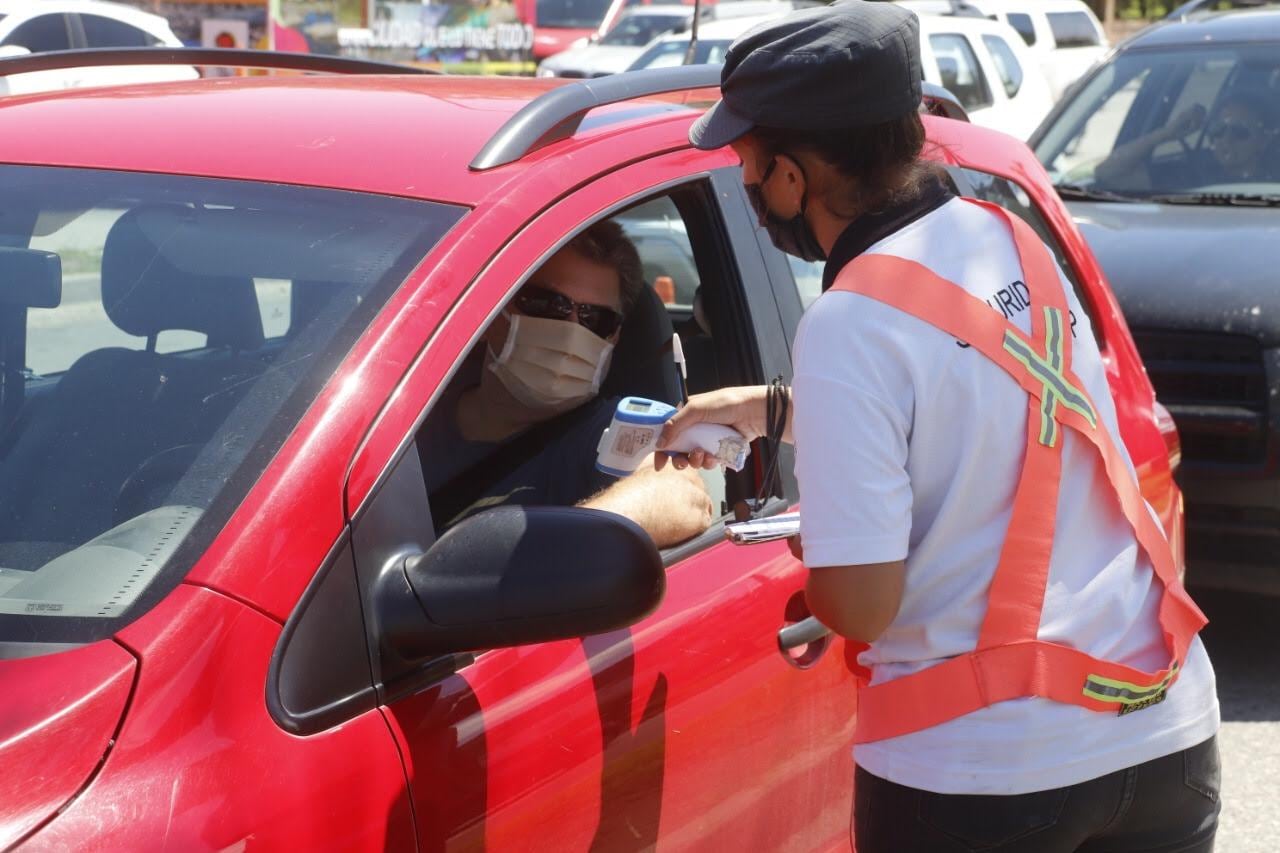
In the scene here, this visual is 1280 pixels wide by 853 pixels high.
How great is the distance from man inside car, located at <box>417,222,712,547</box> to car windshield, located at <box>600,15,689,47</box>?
19219 mm

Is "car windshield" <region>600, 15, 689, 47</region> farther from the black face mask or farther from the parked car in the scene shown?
the black face mask

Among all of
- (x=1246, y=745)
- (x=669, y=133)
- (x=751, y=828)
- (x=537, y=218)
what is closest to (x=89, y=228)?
(x=537, y=218)

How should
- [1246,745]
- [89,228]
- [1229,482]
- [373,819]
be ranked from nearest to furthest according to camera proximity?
[373,819] → [89,228] → [1246,745] → [1229,482]

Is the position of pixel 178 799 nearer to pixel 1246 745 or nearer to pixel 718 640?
pixel 718 640

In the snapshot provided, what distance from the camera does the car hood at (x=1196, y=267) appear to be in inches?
210

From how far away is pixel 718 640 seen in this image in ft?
7.80

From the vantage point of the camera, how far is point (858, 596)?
5.99 ft

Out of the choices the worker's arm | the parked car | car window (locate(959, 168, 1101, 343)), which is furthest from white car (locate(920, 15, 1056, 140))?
the worker's arm

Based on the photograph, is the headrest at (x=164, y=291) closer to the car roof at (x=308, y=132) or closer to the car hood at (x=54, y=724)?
the car roof at (x=308, y=132)

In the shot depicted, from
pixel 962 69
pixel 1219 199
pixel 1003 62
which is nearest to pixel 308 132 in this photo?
pixel 1219 199

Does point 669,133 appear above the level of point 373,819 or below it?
above

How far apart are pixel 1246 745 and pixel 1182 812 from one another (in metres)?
2.98

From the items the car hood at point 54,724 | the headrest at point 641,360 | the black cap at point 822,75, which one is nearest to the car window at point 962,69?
the headrest at point 641,360

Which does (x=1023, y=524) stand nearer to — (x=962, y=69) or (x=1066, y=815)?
(x=1066, y=815)
